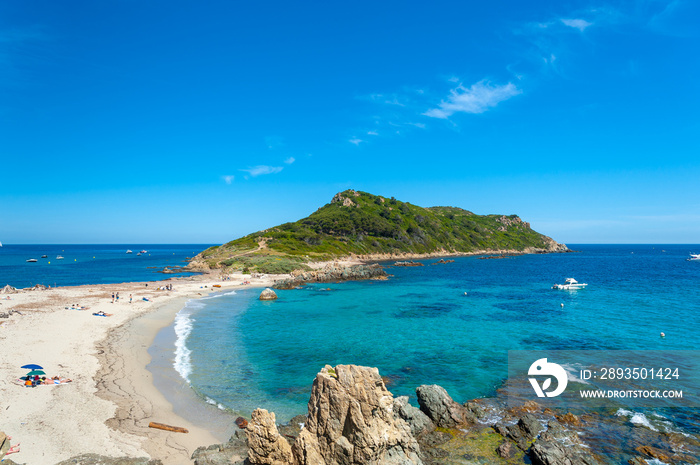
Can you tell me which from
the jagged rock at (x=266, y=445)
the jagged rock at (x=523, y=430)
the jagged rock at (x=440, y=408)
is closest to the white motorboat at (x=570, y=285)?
the jagged rock at (x=523, y=430)

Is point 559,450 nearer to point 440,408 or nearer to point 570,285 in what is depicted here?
point 440,408

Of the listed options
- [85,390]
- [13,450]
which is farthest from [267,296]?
[13,450]

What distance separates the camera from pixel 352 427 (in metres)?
12.0

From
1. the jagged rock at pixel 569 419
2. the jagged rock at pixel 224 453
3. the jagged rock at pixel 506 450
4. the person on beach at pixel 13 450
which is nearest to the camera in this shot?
the jagged rock at pixel 224 453

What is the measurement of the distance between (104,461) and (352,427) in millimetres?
Result: 9418

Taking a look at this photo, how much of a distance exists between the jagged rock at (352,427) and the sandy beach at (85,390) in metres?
6.07

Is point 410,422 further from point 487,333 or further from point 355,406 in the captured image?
point 487,333

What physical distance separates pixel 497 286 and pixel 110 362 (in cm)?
6977

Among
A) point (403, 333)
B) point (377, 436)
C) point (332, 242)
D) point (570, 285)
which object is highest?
point (332, 242)

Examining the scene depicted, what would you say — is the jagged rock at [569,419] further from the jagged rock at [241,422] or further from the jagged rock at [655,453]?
the jagged rock at [241,422]

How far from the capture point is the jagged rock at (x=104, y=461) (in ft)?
42.4

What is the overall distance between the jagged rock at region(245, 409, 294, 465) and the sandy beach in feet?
14.0

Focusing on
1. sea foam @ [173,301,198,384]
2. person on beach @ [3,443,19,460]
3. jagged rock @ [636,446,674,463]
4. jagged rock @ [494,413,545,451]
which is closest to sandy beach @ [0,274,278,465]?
person on beach @ [3,443,19,460]

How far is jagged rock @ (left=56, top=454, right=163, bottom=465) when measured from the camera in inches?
508
